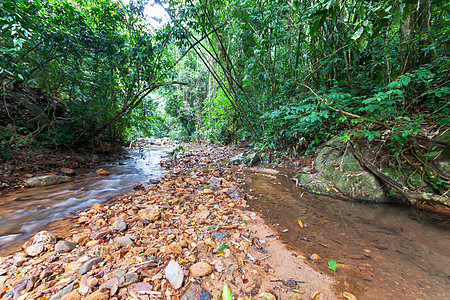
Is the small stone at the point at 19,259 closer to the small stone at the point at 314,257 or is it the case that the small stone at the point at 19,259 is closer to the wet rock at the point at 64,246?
the wet rock at the point at 64,246

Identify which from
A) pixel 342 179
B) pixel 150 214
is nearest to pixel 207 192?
pixel 150 214

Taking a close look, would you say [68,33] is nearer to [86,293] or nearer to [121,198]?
[121,198]

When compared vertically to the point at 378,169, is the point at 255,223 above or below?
below

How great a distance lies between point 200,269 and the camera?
132 centimetres

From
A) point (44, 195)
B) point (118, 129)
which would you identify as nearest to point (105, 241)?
point (44, 195)

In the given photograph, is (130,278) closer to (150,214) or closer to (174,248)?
(174,248)

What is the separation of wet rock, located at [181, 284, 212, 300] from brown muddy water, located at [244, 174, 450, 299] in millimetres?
966

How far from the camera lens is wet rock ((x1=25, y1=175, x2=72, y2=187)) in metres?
3.36

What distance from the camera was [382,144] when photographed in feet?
10.1

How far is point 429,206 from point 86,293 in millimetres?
4270

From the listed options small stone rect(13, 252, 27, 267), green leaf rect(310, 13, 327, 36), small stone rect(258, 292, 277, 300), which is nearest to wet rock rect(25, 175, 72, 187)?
small stone rect(13, 252, 27, 267)

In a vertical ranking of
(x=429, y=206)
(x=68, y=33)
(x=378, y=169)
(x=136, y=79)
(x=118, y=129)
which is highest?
(x=68, y=33)

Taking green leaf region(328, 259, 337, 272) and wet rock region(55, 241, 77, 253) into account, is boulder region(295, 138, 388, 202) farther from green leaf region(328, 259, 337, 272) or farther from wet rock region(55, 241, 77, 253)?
wet rock region(55, 241, 77, 253)

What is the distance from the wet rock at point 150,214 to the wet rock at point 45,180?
2877mm
